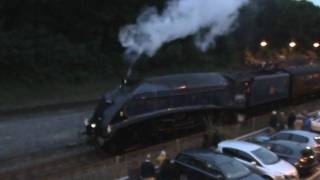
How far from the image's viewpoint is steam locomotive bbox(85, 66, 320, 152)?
2300 centimetres

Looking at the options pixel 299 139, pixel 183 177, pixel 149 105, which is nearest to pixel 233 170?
pixel 183 177

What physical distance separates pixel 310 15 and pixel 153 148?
60101 millimetres

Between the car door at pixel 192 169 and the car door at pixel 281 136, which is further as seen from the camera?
the car door at pixel 281 136

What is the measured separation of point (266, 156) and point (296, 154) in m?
2.03

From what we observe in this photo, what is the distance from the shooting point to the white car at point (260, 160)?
64.7 feet

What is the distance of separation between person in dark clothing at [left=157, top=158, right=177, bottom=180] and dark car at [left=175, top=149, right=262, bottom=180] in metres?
0.40

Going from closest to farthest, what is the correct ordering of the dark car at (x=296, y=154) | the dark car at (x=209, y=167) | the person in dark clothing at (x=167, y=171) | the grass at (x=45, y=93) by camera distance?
the dark car at (x=209, y=167) → the person in dark clothing at (x=167, y=171) → the dark car at (x=296, y=154) → the grass at (x=45, y=93)

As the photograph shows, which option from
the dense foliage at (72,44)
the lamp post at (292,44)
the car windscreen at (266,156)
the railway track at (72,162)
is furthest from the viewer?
the lamp post at (292,44)

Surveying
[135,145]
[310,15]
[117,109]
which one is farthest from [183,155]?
[310,15]

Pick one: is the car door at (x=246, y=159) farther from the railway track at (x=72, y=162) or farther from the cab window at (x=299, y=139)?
the cab window at (x=299, y=139)

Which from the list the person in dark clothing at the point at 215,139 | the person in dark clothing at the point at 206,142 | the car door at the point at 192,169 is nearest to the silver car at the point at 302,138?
the person in dark clothing at the point at 215,139

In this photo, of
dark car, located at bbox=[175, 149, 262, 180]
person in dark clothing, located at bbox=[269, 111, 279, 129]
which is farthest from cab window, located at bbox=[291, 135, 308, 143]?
dark car, located at bbox=[175, 149, 262, 180]

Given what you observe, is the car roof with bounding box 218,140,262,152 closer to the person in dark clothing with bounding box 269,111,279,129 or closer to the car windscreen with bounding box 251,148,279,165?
the car windscreen with bounding box 251,148,279,165

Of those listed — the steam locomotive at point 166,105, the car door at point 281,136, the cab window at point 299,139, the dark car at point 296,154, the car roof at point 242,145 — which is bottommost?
the dark car at point 296,154
